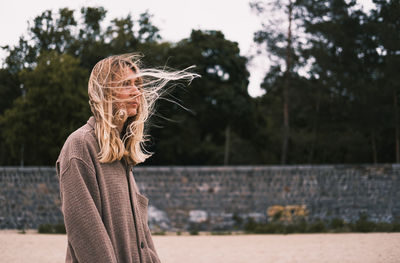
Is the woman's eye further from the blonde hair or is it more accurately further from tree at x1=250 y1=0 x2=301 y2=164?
tree at x1=250 y1=0 x2=301 y2=164

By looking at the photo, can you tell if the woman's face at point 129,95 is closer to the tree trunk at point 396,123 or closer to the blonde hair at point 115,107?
the blonde hair at point 115,107

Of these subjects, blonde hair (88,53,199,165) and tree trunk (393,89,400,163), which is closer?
blonde hair (88,53,199,165)

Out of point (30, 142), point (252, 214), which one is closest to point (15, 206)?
point (252, 214)

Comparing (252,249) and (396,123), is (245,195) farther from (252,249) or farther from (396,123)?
(396,123)

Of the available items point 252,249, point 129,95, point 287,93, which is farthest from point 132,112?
point 287,93

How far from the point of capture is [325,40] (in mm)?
22344

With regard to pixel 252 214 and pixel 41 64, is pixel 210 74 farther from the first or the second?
pixel 252 214

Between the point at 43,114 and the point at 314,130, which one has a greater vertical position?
the point at 43,114

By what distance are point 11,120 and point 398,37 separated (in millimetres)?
16608

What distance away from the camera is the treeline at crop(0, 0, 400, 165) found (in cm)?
2158

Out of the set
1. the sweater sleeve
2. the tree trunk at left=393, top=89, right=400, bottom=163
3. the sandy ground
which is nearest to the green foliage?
the sandy ground

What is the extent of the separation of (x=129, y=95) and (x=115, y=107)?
8cm

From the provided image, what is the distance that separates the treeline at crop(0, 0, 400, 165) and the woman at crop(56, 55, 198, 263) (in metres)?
16.2

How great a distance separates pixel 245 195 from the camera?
45.0 ft
